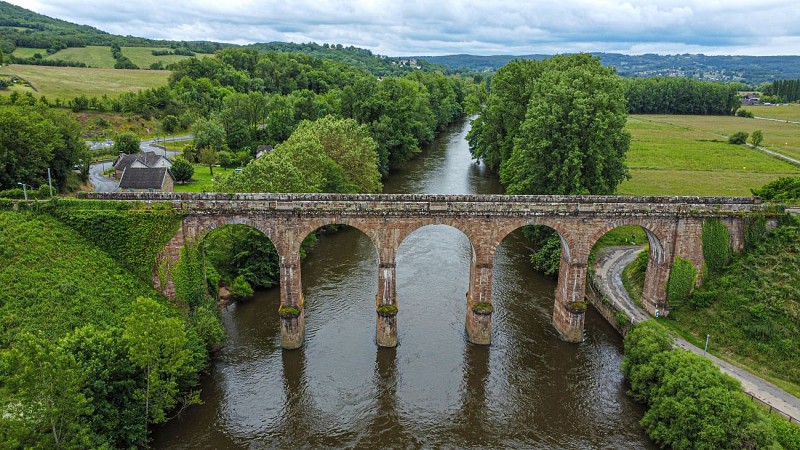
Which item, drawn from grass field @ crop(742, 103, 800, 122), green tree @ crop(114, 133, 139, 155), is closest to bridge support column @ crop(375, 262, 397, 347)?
green tree @ crop(114, 133, 139, 155)

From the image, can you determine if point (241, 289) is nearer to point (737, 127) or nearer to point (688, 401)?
point (688, 401)

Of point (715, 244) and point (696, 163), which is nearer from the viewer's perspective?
point (715, 244)

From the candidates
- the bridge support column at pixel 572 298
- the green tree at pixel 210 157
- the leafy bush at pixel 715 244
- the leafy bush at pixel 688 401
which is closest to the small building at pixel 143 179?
the green tree at pixel 210 157

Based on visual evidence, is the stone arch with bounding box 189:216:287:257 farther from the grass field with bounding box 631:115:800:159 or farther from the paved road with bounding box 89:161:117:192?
the grass field with bounding box 631:115:800:159

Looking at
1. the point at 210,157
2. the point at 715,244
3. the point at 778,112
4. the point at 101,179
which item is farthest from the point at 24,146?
the point at 778,112

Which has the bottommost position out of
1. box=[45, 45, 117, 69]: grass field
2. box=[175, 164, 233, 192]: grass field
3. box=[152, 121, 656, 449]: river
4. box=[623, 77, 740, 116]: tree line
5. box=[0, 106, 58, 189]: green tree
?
box=[152, 121, 656, 449]: river

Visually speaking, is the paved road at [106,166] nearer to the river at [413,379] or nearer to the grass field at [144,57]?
the river at [413,379]

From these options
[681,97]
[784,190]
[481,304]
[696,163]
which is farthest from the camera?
[681,97]
